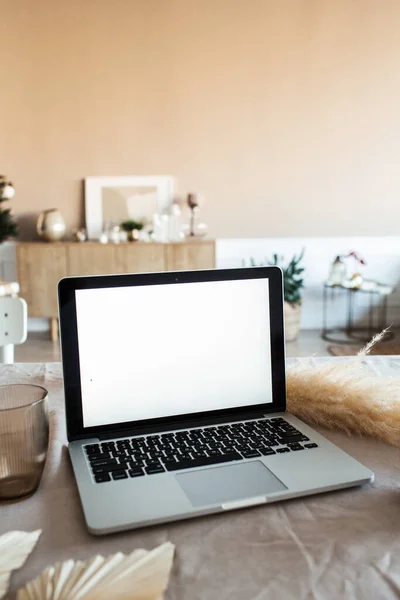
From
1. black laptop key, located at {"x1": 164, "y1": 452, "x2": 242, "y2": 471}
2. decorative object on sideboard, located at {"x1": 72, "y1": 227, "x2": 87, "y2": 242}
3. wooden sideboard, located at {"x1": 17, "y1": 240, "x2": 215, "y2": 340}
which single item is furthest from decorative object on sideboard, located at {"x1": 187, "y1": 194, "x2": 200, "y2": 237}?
black laptop key, located at {"x1": 164, "y1": 452, "x2": 242, "y2": 471}

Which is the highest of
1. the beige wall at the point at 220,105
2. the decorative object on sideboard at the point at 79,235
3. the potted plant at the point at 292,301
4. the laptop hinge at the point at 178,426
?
the beige wall at the point at 220,105

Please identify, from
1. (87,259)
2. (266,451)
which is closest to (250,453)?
(266,451)

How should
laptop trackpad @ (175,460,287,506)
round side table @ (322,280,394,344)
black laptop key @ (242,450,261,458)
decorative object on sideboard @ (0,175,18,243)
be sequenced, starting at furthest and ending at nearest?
round side table @ (322,280,394,344) → decorative object on sideboard @ (0,175,18,243) → black laptop key @ (242,450,261,458) → laptop trackpad @ (175,460,287,506)

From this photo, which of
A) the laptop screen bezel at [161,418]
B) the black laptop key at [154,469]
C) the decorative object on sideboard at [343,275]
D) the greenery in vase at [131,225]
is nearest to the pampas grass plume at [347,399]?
the laptop screen bezel at [161,418]

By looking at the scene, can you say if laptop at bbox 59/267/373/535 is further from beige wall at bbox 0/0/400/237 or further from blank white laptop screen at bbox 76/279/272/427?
beige wall at bbox 0/0/400/237

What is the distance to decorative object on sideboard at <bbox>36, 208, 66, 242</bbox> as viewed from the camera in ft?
14.3

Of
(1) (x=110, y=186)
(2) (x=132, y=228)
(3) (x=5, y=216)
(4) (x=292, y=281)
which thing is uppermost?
(1) (x=110, y=186)

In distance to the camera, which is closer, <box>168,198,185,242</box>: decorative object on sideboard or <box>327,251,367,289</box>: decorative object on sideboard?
<box>327,251,367,289</box>: decorative object on sideboard

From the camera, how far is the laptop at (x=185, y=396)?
2.24 ft

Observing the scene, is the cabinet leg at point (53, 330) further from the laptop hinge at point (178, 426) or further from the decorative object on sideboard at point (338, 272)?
the laptop hinge at point (178, 426)

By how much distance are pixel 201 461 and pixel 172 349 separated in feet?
0.64

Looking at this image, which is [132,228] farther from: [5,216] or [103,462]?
[103,462]

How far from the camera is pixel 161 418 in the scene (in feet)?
2.78

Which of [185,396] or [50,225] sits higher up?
[50,225]
